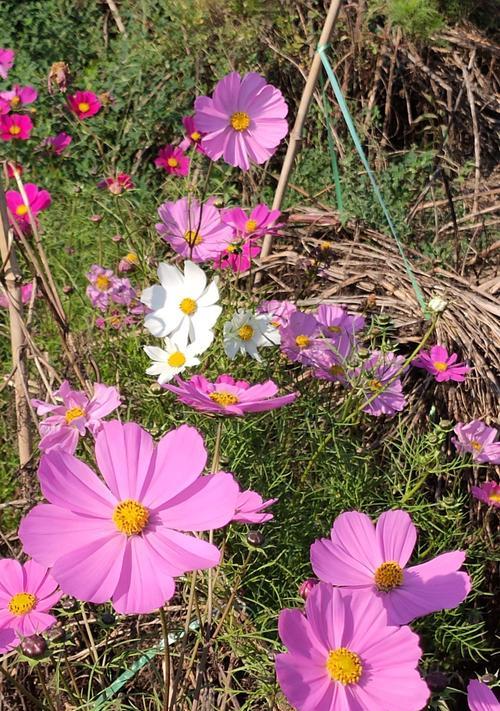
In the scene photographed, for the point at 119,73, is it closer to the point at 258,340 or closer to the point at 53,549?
the point at 258,340

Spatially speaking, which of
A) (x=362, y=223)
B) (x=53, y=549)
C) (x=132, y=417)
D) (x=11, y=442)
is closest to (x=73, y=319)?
(x=11, y=442)

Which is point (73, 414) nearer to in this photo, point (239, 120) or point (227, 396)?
point (227, 396)

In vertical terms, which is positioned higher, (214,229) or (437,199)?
(437,199)

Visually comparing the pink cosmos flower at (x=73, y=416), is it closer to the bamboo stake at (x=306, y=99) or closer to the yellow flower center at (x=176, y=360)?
the yellow flower center at (x=176, y=360)

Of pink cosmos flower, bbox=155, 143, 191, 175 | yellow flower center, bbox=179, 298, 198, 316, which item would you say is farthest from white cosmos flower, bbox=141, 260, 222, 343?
pink cosmos flower, bbox=155, 143, 191, 175

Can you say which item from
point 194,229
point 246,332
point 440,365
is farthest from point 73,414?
point 440,365

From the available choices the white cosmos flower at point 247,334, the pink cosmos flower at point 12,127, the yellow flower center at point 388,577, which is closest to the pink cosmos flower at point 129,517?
the yellow flower center at point 388,577
